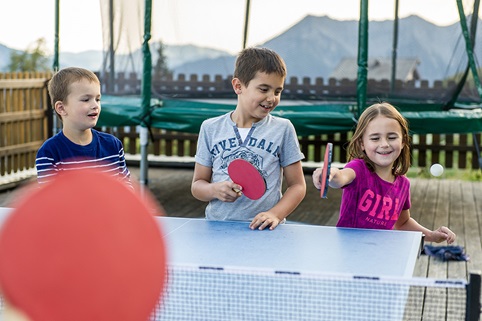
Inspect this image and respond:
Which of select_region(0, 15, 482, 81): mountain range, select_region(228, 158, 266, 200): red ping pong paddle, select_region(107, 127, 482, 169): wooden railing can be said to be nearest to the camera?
select_region(228, 158, 266, 200): red ping pong paddle

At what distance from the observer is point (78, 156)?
3623mm

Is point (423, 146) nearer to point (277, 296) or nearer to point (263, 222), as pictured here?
point (263, 222)

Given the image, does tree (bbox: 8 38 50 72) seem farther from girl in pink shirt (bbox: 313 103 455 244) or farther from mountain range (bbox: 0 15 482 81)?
girl in pink shirt (bbox: 313 103 455 244)

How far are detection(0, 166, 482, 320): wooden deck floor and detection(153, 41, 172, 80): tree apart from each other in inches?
48.8

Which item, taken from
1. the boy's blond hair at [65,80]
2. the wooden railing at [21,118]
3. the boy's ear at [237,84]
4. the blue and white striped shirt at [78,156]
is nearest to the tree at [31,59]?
the wooden railing at [21,118]

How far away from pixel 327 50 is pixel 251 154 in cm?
524

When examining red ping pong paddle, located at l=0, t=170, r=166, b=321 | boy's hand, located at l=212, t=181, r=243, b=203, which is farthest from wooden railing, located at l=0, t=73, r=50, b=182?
red ping pong paddle, located at l=0, t=170, r=166, b=321

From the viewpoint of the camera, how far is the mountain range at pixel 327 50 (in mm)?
8250

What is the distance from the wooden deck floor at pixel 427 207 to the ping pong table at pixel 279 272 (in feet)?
8.39

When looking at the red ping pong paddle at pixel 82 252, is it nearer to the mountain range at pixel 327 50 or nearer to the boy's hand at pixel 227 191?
the boy's hand at pixel 227 191

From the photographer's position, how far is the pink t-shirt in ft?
11.2

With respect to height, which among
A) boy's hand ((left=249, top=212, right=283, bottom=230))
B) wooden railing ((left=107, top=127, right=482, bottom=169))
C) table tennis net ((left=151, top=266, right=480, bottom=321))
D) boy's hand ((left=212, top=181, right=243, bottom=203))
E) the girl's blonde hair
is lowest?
wooden railing ((left=107, top=127, right=482, bottom=169))

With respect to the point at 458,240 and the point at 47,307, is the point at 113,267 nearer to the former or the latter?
the point at 47,307

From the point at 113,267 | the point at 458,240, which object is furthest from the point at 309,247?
the point at 458,240
